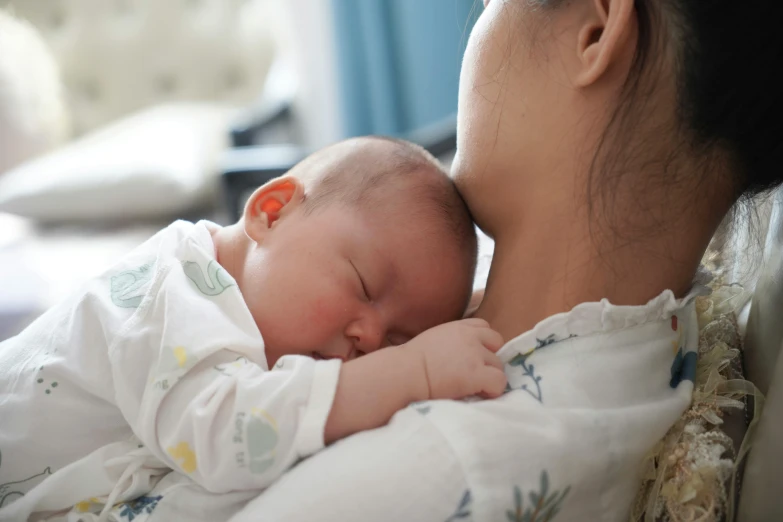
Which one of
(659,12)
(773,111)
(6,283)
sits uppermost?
(659,12)

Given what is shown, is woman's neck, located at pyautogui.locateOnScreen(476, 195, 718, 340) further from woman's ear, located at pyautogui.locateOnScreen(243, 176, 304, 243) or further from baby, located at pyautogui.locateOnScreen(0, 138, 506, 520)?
woman's ear, located at pyautogui.locateOnScreen(243, 176, 304, 243)

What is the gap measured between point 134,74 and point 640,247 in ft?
9.34

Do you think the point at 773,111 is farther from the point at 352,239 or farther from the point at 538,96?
the point at 352,239

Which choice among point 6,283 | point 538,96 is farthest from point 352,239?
point 6,283

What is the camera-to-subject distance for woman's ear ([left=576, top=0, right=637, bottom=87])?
0.67 m

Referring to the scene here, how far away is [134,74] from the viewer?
3.06m

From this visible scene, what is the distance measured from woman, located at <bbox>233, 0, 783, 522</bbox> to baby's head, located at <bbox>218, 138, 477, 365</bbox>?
3.4 inches

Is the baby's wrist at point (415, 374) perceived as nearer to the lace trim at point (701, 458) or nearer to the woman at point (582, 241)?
the woman at point (582, 241)

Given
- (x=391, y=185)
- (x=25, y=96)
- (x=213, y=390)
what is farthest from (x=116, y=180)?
(x=213, y=390)

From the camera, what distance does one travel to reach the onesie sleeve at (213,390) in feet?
2.21

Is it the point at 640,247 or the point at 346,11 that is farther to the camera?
the point at 346,11

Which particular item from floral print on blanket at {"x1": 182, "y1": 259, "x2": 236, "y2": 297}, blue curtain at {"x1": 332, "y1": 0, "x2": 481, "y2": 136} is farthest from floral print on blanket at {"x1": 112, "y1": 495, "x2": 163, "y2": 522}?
blue curtain at {"x1": 332, "y1": 0, "x2": 481, "y2": 136}

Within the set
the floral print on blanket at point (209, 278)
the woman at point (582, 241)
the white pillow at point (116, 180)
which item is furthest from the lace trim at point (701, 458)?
the white pillow at point (116, 180)

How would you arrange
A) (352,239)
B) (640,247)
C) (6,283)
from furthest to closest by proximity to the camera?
(6,283)
(352,239)
(640,247)
